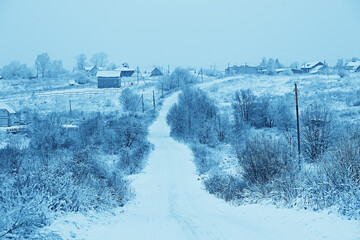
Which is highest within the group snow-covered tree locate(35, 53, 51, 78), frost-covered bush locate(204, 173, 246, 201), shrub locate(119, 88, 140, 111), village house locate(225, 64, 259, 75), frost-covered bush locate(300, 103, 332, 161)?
snow-covered tree locate(35, 53, 51, 78)

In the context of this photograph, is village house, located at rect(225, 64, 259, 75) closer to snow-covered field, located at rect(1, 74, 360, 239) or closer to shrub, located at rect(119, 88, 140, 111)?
shrub, located at rect(119, 88, 140, 111)

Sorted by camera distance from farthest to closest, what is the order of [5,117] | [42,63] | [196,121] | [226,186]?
[42,63]
[5,117]
[196,121]
[226,186]

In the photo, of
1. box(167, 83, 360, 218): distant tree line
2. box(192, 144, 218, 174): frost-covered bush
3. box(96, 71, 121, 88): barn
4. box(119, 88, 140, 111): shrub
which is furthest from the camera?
box(96, 71, 121, 88): barn

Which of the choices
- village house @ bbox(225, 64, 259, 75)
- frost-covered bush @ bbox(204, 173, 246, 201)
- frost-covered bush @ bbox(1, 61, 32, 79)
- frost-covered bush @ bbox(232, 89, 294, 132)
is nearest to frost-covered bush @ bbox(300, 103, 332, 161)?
frost-covered bush @ bbox(204, 173, 246, 201)

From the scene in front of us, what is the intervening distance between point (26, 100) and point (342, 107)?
5446cm

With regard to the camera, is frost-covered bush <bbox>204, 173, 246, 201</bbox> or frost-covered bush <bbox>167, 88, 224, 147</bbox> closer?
frost-covered bush <bbox>204, 173, 246, 201</bbox>

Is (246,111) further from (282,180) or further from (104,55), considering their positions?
(104,55)

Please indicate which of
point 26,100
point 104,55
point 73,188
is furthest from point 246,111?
point 104,55

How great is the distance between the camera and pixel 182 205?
14.6 metres

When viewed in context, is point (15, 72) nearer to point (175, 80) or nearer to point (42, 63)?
point (42, 63)

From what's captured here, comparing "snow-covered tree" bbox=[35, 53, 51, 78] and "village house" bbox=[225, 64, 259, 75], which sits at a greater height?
"snow-covered tree" bbox=[35, 53, 51, 78]

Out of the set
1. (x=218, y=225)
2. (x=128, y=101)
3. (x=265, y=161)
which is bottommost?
(x=218, y=225)

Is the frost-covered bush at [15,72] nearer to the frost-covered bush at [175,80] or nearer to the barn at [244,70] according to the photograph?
the frost-covered bush at [175,80]

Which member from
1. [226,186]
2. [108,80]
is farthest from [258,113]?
[108,80]
